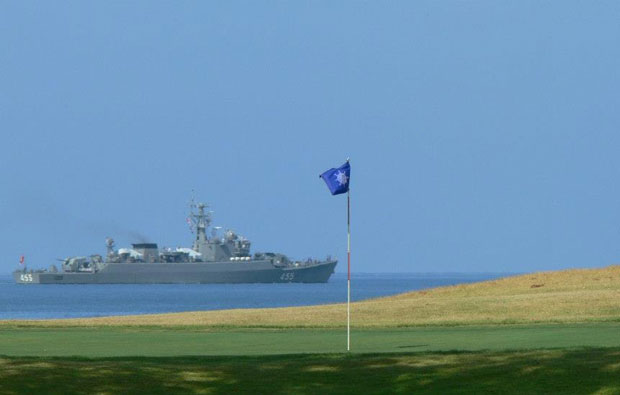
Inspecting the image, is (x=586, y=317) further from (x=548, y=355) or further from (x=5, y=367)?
(x=5, y=367)

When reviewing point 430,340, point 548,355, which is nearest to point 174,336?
point 430,340

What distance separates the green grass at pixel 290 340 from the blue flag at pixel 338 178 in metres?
2.77

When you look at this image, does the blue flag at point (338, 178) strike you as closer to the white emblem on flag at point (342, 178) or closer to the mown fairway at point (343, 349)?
the white emblem on flag at point (342, 178)

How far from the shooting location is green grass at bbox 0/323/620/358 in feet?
67.5

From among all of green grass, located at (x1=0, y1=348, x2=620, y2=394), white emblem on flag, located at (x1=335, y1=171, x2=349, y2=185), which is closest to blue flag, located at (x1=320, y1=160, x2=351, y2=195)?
white emblem on flag, located at (x1=335, y1=171, x2=349, y2=185)

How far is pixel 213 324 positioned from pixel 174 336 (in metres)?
6.46

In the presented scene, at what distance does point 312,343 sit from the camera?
2261 cm

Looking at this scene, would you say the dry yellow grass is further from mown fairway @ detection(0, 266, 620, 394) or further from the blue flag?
the blue flag

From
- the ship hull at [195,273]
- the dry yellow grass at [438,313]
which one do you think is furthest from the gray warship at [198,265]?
the dry yellow grass at [438,313]

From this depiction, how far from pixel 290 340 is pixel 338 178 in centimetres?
361

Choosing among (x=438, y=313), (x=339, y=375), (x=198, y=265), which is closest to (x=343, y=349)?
(x=339, y=375)

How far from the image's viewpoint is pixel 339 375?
51.6 feet

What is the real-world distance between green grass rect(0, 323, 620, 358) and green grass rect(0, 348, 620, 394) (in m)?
3.06

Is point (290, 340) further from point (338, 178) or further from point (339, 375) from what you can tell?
point (339, 375)
